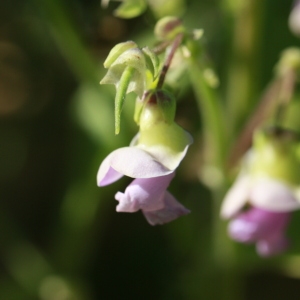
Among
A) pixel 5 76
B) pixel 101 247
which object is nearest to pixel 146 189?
pixel 101 247

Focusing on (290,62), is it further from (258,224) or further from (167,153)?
(167,153)

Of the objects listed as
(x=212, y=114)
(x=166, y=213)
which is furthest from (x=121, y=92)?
(x=212, y=114)

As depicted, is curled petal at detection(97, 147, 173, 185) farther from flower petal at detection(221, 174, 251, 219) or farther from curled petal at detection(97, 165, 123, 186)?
flower petal at detection(221, 174, 251, 219)

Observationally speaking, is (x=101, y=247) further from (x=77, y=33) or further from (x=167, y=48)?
(x=167, y=48)

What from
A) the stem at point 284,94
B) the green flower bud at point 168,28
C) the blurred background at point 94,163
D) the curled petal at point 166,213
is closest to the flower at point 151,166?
the curled petal at point 166,213

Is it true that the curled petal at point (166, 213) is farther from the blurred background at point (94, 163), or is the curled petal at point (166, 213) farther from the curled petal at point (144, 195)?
the blurred background at point (94, 163)

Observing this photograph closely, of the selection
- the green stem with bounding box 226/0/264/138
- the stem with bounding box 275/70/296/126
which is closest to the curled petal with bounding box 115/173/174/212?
the stem with bounding box 275/70/296/126
